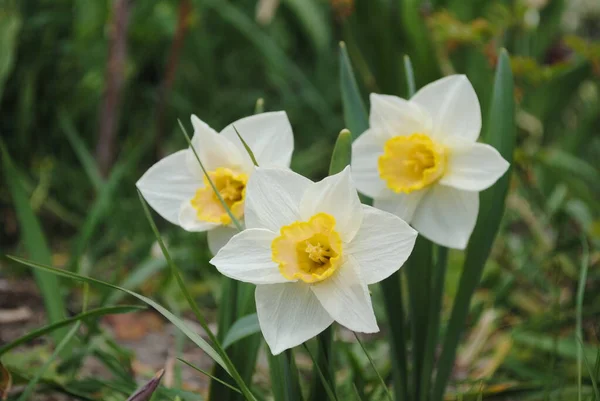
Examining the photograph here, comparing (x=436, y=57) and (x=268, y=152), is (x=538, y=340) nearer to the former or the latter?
(x=268, y=152)

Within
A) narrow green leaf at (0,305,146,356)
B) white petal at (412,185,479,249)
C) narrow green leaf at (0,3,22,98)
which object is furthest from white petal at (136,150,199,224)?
narrow green leaf at (0,3,22,98)

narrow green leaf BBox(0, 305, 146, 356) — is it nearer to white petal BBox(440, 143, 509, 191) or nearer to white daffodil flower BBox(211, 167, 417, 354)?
white daffodil flower BBox(211, 167, 417, 354)

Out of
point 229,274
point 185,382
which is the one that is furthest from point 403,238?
point 185,382

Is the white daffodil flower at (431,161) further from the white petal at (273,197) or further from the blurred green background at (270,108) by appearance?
the blurred green background at (270,108)

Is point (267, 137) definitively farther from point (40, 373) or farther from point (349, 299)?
point (40, 373)

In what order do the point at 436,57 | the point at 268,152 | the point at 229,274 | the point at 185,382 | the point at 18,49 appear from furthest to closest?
the point at 18,49
the point at 436,57
the point at 185,382
the point at 268,152
the point at 229,274

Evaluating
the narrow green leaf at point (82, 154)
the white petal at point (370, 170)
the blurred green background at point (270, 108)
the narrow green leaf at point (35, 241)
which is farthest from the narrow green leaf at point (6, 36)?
the white petal at point (370, 170)

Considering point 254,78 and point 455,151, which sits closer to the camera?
point 455,151
